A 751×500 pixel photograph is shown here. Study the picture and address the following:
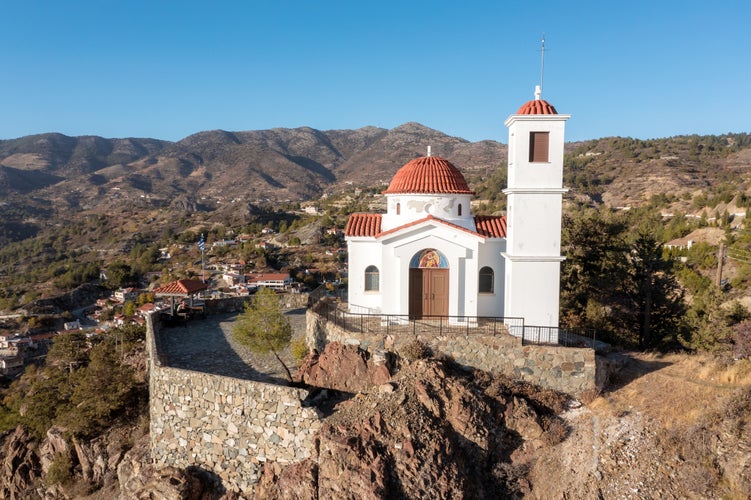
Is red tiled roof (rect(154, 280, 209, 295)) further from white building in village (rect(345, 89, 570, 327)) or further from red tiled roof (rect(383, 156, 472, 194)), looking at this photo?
red tiled roof (rect(383, 156, 472, 194))

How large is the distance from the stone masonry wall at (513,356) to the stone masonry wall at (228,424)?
3.10 metres

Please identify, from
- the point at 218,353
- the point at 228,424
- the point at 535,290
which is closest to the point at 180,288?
the point at 218,353

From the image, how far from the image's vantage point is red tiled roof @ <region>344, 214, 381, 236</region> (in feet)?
58.8

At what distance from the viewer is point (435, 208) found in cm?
1775

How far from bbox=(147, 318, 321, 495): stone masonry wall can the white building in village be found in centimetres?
540

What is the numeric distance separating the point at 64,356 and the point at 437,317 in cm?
2094

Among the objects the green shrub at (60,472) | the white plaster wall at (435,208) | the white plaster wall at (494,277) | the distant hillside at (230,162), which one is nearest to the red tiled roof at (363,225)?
the white plaster wall at (435,208)

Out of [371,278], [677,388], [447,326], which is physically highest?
[371,278]

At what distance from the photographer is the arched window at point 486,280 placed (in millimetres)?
17234

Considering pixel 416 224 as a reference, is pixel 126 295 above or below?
below

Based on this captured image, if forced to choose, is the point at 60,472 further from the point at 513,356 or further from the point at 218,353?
the point at 513,356

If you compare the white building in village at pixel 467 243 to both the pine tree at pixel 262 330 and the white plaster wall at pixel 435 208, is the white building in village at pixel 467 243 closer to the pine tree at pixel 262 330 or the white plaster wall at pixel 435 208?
the white plaster wall at pixel 435 208

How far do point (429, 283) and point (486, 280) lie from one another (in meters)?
2.23

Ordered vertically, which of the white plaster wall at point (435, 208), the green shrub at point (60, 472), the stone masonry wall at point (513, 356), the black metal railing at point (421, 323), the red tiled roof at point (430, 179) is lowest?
the green shrub at point (60, 472)
